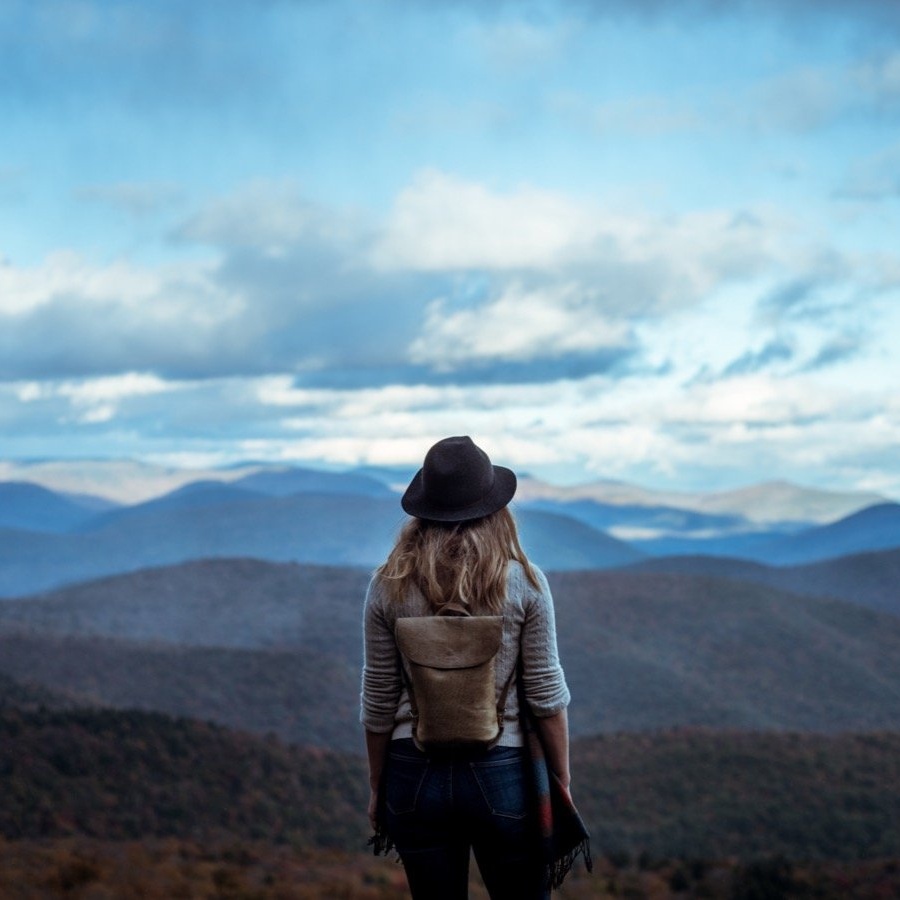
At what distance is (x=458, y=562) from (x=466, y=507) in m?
0.23

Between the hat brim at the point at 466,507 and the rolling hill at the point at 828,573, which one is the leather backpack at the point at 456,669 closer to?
the hat brim at the point at 466,507

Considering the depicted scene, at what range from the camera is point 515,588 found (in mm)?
4105

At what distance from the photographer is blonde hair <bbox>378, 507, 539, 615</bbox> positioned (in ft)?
13.3

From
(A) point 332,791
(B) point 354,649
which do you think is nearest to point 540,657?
(A) point 332,791

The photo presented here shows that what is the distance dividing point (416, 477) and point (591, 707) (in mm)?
50890

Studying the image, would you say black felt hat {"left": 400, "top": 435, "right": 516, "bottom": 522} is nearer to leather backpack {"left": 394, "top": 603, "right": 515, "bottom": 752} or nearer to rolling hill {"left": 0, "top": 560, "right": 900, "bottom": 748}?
leather backpack {"left": 394, "top": 603, "right": 515, "bottom": 752}

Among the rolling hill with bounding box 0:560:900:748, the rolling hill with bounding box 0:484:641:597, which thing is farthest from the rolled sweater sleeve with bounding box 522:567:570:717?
the rolling hill with bounding box 0:484:641:597

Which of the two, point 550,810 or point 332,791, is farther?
point 332,791

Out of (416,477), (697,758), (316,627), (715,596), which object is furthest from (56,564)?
(416,477)

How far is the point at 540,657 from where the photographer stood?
413 centimetres

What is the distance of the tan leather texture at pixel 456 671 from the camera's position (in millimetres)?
4016

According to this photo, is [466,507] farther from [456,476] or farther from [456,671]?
[456,671]

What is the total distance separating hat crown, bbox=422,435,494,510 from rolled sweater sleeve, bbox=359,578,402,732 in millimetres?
399

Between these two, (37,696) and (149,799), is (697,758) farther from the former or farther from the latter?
(37,696)
